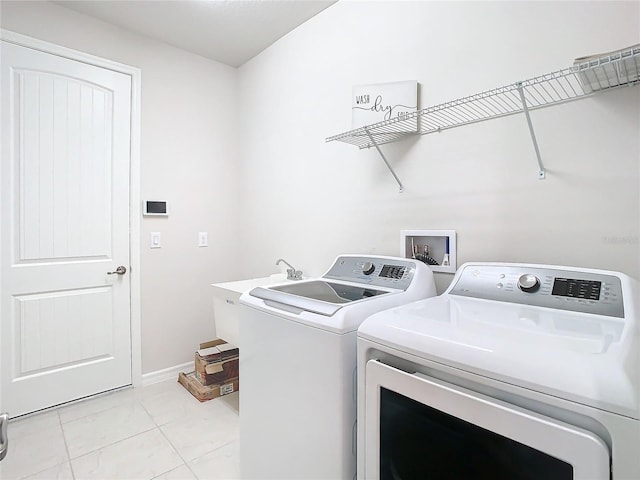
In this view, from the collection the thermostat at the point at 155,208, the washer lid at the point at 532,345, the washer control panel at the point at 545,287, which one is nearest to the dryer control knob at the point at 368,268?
the washer control panel at the point at 545,287

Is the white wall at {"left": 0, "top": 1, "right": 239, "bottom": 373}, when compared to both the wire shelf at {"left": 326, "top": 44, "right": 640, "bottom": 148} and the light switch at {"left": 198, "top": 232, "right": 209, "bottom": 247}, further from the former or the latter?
the wire shelf at {"left": 326, "top": 44, "right": 640, "bottom": 148}

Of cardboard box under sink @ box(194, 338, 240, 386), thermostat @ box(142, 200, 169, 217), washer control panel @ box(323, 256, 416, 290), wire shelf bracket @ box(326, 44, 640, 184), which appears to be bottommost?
cardboard box under sink @ box(194, 338, 240, 386)

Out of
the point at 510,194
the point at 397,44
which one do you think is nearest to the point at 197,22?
the point at 397,44

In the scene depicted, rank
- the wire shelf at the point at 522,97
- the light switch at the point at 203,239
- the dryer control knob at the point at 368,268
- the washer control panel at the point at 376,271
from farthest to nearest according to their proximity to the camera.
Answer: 1. the light switch at the point at 203,239
2. the dryer control knob at the point at 368,268
3. the washer control panel at the point at 376,271
4. the wire shelf at the point at 522,97

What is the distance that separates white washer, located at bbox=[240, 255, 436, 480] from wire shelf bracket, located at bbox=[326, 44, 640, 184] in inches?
23.7

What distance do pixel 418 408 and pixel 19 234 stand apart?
7.93ft

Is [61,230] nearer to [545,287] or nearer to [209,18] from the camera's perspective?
[209,18]

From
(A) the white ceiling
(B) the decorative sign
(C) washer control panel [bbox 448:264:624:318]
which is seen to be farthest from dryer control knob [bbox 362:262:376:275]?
(A) the white ceiling

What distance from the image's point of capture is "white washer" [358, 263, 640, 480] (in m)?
0.55

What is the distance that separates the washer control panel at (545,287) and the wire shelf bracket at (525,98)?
1.25 ft

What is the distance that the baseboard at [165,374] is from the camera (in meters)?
2.48

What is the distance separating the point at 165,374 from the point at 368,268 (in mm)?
1970

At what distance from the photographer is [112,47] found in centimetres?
230

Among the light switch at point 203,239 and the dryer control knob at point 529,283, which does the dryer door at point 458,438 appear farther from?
the light switch at point 203,239
